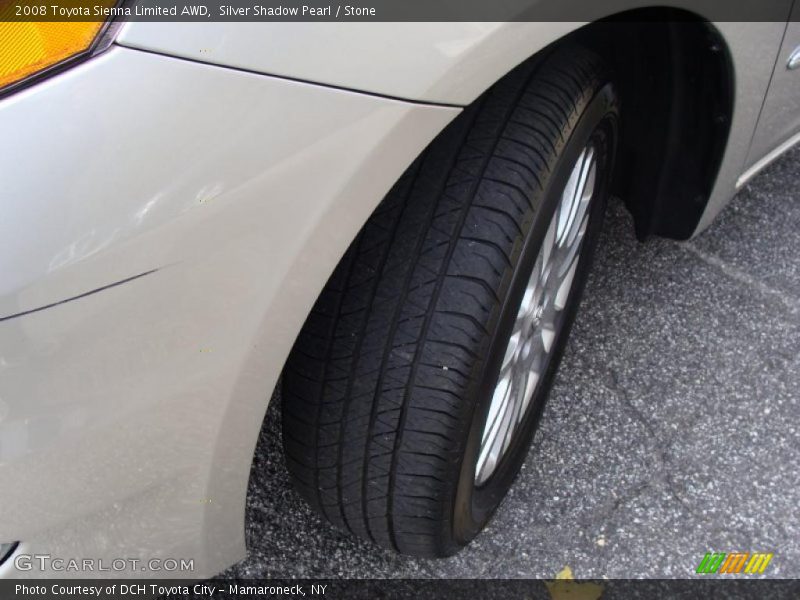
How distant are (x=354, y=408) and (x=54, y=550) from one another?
1.48ft

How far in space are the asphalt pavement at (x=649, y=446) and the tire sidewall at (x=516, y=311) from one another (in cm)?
12

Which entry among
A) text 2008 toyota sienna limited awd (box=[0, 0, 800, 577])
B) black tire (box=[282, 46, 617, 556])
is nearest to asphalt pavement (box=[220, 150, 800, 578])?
text 2008 toyota sienna limited awd (box=[0, 0, 800, 577])

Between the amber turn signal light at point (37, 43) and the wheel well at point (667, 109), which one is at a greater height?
the amber turn signal light at point (37, 43)

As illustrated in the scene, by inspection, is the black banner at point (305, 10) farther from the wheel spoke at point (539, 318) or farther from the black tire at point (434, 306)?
the wheel spoke at point (539, 318)

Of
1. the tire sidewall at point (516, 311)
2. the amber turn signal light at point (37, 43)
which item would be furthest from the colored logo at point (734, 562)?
the amber turn signal light at point (37, 43)

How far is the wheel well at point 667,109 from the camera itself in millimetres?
1592

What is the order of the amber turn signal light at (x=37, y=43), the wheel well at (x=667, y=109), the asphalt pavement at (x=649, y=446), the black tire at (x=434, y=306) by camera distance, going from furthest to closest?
the asphalt pavement at (x=649, y=446) → the wheel well at (x=667, y=109) → the black tire at (x=434, y=306) → the amber turn signal light at (x=37, y=43)

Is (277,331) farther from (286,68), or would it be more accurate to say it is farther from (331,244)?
(286,68)

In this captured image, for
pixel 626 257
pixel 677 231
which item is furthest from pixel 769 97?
pixel 626 257

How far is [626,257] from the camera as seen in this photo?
235cm

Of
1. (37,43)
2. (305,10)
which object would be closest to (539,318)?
(305,10)

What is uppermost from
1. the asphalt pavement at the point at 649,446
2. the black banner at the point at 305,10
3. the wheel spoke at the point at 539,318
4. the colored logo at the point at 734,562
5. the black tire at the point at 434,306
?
the black banner at the point at 305,10

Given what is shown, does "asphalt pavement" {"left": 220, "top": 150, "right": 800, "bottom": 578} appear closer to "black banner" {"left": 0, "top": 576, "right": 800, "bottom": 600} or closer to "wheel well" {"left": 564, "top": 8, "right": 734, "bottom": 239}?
"black banner" {"left": 0, "top": 576, "right": 800, "bottom": 600}

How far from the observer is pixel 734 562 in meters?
1.76
